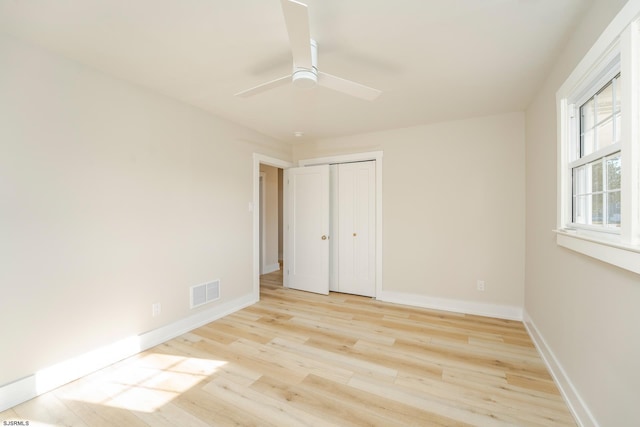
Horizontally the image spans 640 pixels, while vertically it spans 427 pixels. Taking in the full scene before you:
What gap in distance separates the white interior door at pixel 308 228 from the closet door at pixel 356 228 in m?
0.26

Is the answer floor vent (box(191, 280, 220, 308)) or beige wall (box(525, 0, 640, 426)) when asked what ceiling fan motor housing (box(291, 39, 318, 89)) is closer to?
beige wall (box(525, 0, 640, 426))

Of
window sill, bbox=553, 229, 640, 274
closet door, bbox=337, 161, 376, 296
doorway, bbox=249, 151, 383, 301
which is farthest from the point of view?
closet door, bbox=337, 161, 376, 296

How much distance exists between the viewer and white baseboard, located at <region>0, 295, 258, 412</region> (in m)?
1.77

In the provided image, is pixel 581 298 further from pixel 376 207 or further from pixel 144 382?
pixel 144 382

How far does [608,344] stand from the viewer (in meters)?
1.35

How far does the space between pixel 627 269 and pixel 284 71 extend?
2466 mm

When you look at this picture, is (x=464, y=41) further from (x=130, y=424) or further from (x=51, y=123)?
(x=130, y=424)

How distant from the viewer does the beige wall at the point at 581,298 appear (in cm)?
121

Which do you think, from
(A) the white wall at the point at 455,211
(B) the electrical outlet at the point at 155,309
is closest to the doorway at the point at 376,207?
(A) the white wall at the point at 455,211

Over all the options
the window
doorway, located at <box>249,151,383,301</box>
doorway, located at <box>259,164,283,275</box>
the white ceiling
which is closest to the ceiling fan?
the white ceiling

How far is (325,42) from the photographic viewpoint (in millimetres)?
1847

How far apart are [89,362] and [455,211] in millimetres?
4095

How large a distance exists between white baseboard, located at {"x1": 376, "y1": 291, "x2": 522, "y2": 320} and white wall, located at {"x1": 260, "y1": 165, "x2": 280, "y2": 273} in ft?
9.18

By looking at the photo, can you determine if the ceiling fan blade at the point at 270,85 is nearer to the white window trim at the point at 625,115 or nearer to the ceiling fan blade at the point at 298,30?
the ceiling fan blade at the point at 298,30
